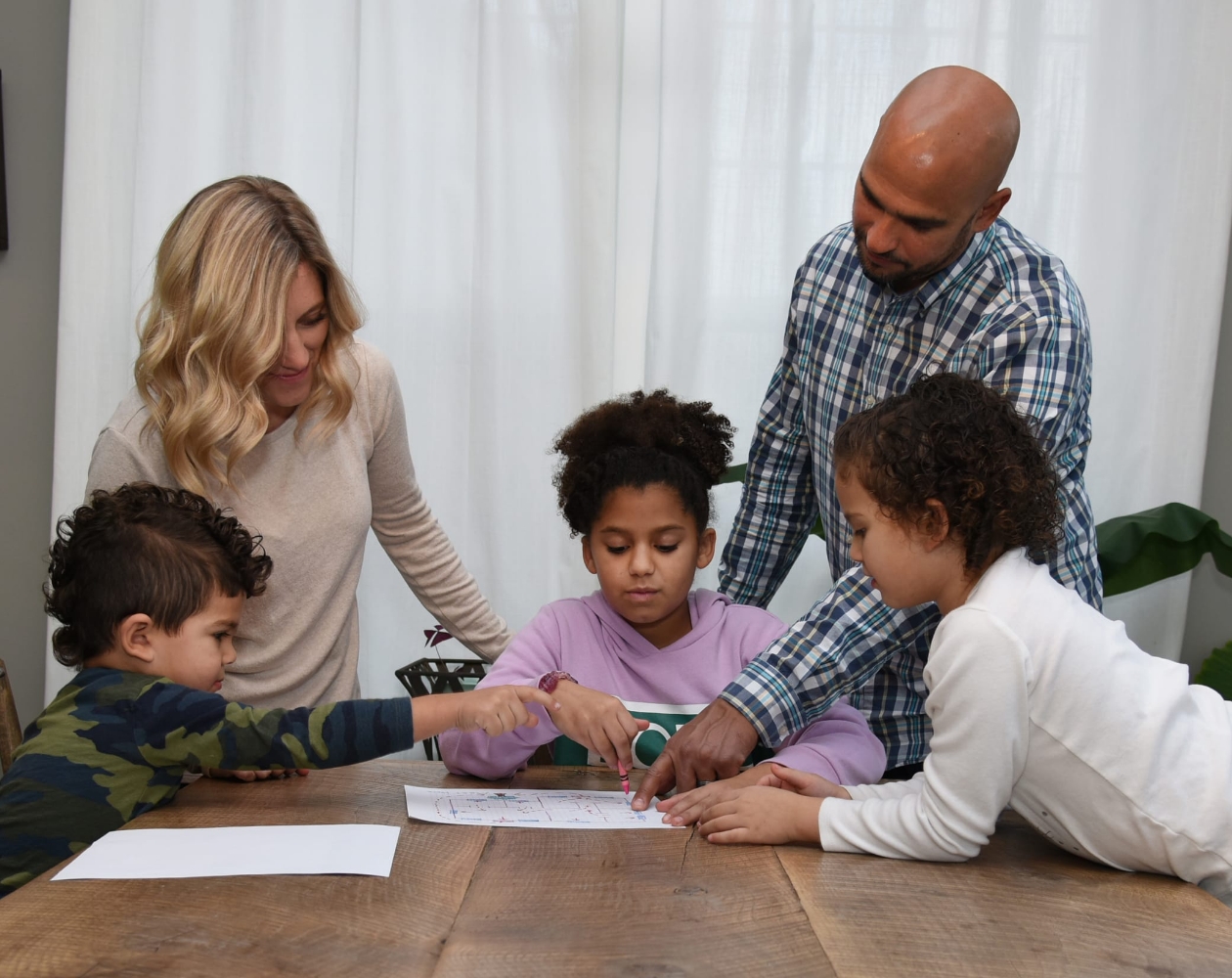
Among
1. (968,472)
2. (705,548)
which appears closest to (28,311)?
(705,548)

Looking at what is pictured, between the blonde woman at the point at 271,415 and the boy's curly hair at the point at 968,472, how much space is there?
82 centimetres

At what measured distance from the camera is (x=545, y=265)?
8.35 feet

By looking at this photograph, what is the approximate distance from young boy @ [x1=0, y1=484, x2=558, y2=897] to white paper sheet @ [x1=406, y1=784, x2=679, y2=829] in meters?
0.08

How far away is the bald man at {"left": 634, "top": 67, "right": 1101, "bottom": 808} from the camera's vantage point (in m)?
1.40

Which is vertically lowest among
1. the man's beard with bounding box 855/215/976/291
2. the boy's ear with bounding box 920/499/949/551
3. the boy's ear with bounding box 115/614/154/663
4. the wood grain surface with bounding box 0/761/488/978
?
the wood grain surface with bounding box 0/761/488/978

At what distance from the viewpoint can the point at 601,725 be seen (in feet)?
4.45

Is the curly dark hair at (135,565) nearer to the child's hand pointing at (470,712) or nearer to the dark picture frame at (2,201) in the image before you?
the child's hand pointing at (470,712)

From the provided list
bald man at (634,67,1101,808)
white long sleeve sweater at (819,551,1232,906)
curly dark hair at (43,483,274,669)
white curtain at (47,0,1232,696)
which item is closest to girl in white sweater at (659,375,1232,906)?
white long sleeve sweater at (819,551,1232,906)

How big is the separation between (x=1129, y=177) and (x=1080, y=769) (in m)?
1.85

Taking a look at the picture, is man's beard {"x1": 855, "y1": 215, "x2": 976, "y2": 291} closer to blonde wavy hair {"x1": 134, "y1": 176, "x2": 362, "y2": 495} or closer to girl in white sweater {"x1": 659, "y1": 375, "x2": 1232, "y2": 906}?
girl in white sweater {"x1": 659, "y1": 375, "x2": 1232, "y2": 906}

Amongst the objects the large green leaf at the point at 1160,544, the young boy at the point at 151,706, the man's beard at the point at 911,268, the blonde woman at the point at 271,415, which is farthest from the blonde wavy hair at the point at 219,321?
the large green leaf at the point at 1160,544

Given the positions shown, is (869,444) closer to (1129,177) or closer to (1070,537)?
(1070,537)

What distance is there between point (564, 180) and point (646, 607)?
1.29m

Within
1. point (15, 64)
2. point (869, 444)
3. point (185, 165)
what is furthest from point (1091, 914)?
point (15, 64)
